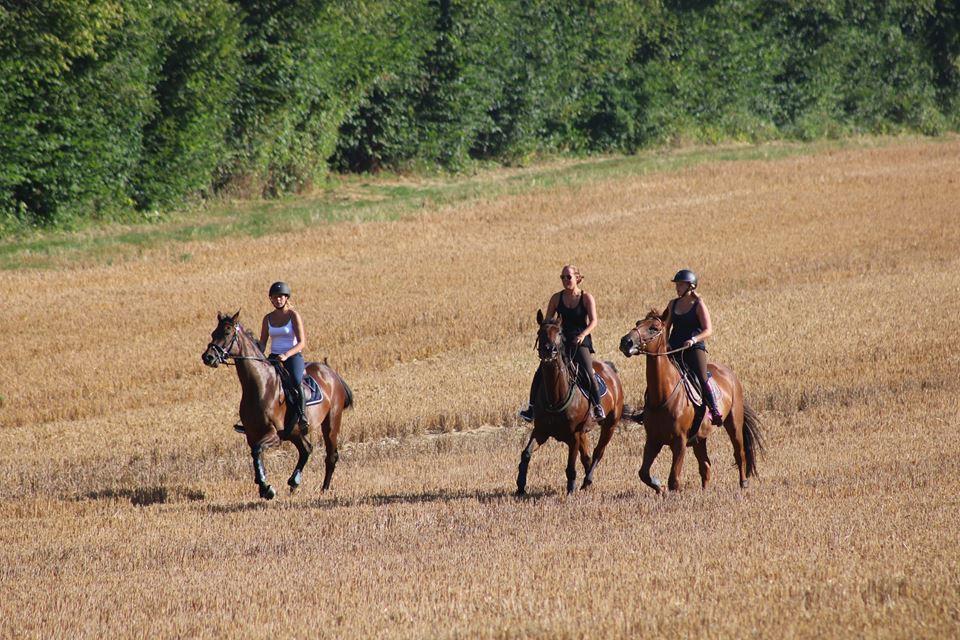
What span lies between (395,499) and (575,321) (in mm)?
2599

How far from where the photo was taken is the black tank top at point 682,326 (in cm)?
1287

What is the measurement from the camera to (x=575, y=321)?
13.3 meters

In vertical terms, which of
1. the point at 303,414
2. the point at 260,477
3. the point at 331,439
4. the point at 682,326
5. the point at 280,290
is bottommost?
Answer: the point at 260,477

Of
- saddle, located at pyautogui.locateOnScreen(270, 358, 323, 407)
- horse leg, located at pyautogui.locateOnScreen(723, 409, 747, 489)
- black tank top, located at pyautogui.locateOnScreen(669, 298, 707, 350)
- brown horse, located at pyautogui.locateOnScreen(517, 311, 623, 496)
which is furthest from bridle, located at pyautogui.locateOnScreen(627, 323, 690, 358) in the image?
saddle, located at pyautogui.locateOnScreen(270, 358, 323, 407)

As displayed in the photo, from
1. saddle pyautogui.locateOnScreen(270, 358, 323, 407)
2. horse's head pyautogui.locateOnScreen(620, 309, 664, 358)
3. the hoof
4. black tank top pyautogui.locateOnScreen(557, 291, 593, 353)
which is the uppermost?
black tank top pyautogui.locateOnScreen(557, 291, 593, 353)

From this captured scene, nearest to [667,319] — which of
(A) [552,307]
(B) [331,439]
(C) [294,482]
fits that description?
(A) [552,307]

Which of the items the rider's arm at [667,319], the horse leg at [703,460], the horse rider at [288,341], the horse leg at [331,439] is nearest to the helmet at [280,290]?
the horse rider at [288,341]

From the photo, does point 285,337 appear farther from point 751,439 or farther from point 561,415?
point 751,439

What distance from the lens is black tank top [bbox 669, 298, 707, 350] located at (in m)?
12.9

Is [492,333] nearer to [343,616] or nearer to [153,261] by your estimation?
[153,261]

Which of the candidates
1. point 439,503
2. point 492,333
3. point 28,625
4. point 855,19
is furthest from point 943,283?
point 855,19

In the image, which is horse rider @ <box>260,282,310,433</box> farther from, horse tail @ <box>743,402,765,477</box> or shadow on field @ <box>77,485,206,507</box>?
horse tail @ <box>743,402,765,477</box>

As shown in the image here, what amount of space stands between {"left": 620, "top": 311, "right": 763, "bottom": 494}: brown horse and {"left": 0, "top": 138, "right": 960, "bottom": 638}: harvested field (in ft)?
1.19

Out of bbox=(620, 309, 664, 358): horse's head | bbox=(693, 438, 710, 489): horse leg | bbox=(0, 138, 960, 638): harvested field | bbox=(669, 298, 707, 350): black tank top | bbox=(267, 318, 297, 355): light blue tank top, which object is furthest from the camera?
bbox=(267, 318, 297, 355): light blue tank top
